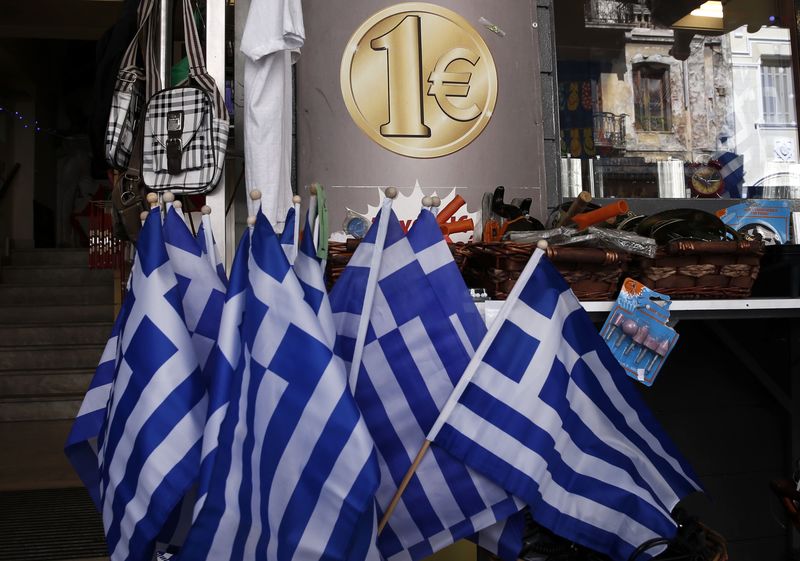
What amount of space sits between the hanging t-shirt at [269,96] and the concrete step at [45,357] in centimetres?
464

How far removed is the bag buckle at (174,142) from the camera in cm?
271

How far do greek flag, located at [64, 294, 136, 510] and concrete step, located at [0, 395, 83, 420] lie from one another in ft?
14.7

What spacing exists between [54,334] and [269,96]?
526 cm

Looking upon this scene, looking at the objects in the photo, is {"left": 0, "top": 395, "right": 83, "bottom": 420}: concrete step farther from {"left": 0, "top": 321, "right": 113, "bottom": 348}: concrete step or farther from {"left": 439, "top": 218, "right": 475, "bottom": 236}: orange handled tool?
{"left": 439, "top": 218, "right": 475, "bottom": 236}: orange handled tool

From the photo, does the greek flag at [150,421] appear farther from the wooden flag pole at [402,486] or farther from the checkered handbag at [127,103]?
the checkered handbag at [127,103]

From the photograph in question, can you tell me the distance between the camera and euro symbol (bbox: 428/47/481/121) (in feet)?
9.91

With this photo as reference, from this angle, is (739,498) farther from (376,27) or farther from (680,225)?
(376,27)

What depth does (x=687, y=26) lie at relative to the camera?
3494mm

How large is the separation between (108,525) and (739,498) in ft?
8.95

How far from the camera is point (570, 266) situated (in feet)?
6.96

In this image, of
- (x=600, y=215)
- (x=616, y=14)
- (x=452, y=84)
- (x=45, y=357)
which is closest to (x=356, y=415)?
(x=600, y=215)

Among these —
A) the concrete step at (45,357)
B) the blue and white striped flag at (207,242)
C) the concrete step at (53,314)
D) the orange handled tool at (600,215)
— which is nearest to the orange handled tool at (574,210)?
the orange handled tool at (600,215)

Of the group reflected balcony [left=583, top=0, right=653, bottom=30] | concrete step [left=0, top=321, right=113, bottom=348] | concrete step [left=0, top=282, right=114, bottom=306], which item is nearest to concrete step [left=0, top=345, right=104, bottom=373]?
concrete step [left=0, top=321, right=113, bottom=348]

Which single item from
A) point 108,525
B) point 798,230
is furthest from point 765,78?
point 108,525
